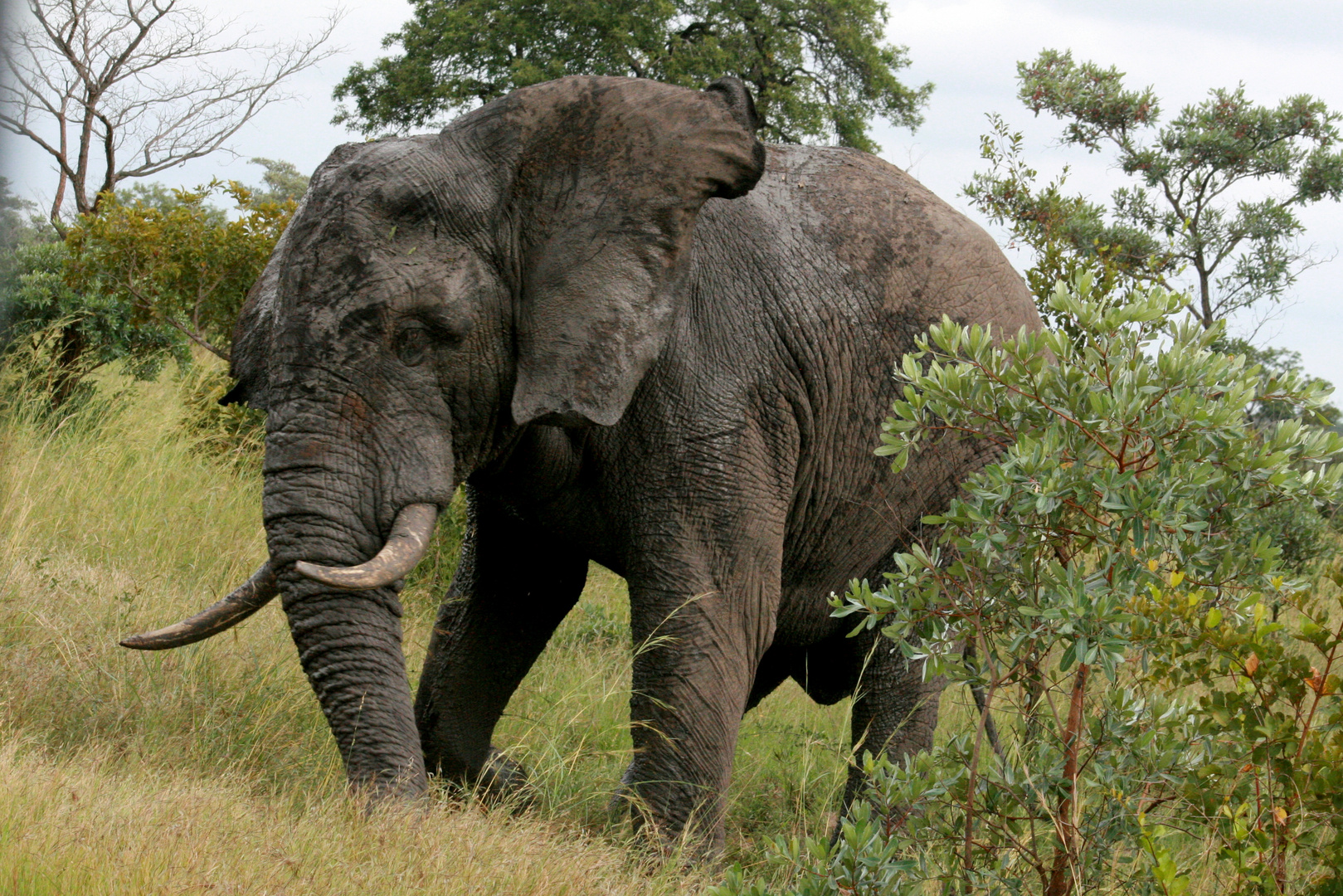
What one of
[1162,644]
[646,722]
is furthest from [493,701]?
[1162,644]

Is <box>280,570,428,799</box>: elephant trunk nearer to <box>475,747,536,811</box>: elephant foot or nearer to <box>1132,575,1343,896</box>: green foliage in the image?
<box>475,747,536,811</box>: elephant foot

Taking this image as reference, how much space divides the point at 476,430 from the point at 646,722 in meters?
1.12

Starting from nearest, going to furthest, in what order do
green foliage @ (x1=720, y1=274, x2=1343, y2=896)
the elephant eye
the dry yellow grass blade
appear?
the dry yellow grass blade, green foliage @ (x1=720, y1=274, x2=1343, y2=896), the elephant eye

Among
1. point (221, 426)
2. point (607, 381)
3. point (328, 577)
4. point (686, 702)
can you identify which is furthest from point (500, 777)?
point (221, 426)

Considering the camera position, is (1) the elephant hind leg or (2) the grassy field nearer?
(2) the grassy field

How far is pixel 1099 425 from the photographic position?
327cm

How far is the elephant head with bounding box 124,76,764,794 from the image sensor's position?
4.07m

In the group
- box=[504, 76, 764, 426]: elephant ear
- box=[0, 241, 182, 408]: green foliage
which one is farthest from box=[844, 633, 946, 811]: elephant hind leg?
box=[0, 241, 182, 408]: green foliage

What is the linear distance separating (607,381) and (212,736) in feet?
6.93

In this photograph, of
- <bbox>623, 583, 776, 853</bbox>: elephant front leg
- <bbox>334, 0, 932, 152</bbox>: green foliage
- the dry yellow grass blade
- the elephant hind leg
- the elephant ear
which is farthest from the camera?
<bbox>334, 0, 932, 152</bbox>: green foliage

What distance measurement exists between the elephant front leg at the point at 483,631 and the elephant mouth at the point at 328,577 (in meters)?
1.15

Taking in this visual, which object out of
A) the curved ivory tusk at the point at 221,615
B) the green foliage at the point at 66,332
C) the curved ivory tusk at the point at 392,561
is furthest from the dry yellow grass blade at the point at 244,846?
the green foliage at the point at 66,332

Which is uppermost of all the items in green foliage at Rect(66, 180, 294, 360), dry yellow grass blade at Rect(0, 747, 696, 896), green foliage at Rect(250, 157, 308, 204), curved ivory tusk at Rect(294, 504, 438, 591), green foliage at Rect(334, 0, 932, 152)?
green foliage at Rect(250, 157, 308, 204)

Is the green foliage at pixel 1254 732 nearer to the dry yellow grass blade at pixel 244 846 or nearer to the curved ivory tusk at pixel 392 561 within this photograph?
the dry yellow grass blade at pixel 244 846
